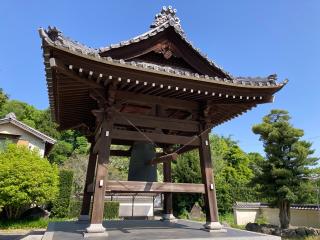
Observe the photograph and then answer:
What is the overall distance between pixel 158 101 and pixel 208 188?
109 inches

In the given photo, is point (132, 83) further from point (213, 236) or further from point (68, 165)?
point (68, 165)

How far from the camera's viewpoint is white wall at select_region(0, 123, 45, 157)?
23719 millimetres

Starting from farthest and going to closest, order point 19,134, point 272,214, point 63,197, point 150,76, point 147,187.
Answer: point 272,214, point 19,134, point 63,197, point 147,187, point 150,76

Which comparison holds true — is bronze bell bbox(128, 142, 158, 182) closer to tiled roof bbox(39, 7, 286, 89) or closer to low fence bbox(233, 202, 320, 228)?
tiled roof bbox(39, 7, 286, 89)

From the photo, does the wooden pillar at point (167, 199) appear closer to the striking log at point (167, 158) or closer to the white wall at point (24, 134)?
the striking log at point (167, 158)

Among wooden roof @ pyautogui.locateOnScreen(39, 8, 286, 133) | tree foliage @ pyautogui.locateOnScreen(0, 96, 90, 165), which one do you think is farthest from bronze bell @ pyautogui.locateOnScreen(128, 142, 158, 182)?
tree foliage @ pyautogui.locateOnScreen(0, 96, 90, 165)

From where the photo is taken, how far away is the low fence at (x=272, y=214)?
A: 22.0m

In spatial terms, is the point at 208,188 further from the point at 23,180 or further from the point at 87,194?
the point at 23,180

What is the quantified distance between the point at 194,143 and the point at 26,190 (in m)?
12.5

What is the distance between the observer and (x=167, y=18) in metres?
8.48

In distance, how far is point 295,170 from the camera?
19.1 metres

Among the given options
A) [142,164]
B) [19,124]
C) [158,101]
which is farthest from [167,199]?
[19,124]

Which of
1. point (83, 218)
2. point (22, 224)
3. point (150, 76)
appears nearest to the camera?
point (150, 76)

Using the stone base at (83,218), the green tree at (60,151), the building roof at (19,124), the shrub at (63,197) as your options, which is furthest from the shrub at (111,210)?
the green tree at (60,151)
